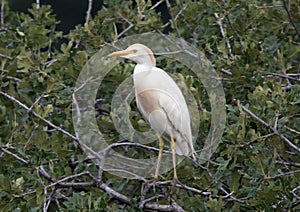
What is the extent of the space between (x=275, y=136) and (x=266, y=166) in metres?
0.10

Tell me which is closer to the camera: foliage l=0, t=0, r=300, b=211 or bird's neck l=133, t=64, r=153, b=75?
bird's neck l=133, t=64, r=153, b=75

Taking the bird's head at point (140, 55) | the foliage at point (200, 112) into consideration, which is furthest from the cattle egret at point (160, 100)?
the foliage at point (200, 112)

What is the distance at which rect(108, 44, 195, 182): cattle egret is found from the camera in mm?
1752

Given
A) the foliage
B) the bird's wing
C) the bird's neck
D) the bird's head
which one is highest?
the bird's head

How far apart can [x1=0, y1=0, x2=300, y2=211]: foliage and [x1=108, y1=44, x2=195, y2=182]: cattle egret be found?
0.32 meters

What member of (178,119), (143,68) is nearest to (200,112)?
(178,119)

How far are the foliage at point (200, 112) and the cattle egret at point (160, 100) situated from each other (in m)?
0.32

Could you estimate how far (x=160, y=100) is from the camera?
1812 mm

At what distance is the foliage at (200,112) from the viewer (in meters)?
2.28

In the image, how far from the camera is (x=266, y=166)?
7.54 ft

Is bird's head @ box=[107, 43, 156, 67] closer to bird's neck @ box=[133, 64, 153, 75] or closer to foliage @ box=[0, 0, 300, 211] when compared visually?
bird's neck @ box=[133, 64, 153, 75]

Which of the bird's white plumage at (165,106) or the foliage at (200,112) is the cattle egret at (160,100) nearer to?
the bird's white plumage at (165,106)

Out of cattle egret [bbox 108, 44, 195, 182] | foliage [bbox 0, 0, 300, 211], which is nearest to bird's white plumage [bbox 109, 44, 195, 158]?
cattle egret [bbox 108, 44, 195, 182]

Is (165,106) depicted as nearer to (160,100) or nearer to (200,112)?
(160,100)
